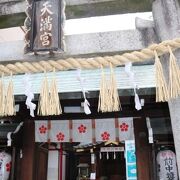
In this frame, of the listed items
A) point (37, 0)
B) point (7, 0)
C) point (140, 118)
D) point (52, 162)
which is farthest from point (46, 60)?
point (52, 162)

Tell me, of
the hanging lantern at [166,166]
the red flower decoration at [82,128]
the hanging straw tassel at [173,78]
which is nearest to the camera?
the hanging straw tassel at [173,78]

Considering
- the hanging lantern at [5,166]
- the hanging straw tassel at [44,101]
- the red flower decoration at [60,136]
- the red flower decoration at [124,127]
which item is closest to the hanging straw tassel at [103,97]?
the hanging straw tassel at [44,101]

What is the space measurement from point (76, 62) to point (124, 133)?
5037 millimetres

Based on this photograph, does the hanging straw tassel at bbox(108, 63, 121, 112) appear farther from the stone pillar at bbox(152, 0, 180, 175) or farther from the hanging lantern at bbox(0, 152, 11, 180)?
the hanging lantern at bbox(0, 152, 11, 180)

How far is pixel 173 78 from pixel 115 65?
54cm

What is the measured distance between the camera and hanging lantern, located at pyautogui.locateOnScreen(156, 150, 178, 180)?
6840 mm

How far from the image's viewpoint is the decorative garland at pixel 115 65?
2.35 metres

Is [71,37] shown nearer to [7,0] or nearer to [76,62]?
[76,62]

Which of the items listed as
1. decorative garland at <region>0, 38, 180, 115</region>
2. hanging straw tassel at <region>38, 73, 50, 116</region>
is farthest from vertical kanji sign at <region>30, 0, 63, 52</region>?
hanging straw tassel at <region>38, 73, 50, 116</region>

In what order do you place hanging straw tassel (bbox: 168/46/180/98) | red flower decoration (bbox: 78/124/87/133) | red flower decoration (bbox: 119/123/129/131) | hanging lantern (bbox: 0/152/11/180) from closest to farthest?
hanging straw tassel (bbox: 168/46/180/98) → red flower decoration (bbox: 119/123/129/131) → hanging lantern (bbox: 0/152/11/180) → red flower decoration (bbox: 78/124/87/133)

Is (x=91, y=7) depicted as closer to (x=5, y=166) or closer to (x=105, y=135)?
(x=105, y=135)

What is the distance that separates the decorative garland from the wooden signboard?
198 mm

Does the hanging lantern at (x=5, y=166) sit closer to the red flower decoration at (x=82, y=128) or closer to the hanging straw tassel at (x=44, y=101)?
the red flower decoration at (x=82, y=128)

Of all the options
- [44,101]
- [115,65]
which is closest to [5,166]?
[44,101]
